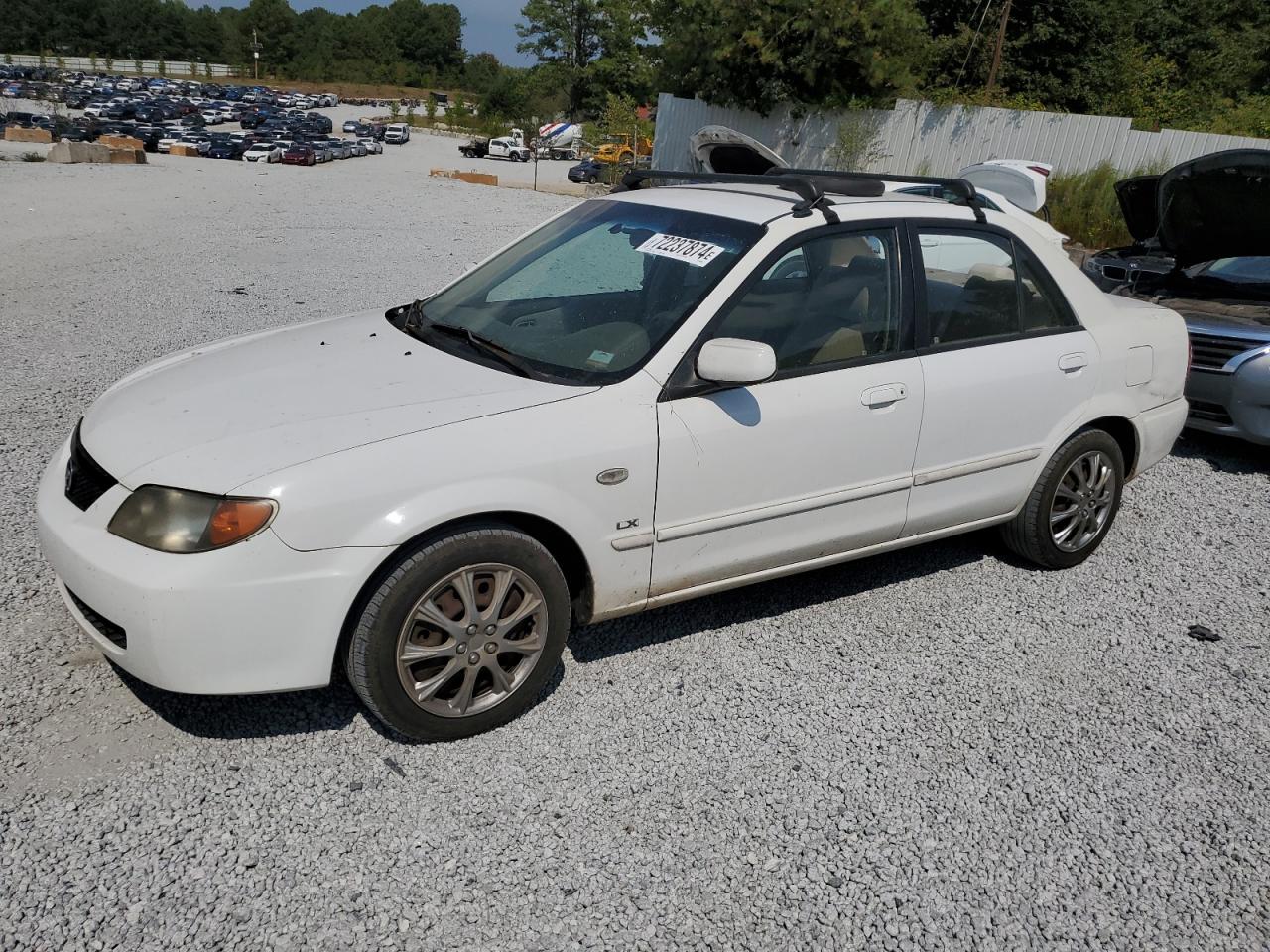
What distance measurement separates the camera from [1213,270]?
7402 millimetres

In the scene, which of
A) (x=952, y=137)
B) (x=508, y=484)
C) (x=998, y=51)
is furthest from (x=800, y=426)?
(x=998, y=51)

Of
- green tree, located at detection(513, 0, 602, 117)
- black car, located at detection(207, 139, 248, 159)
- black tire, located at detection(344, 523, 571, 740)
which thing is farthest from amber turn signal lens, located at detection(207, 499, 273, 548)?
green tree, located at detection(513, 0, 602, 117)

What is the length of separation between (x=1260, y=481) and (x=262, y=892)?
621 cm

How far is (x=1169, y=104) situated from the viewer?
25.9 metres

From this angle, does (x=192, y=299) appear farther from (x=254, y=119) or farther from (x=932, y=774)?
(x=254, y=119)

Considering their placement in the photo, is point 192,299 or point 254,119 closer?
point 192,299

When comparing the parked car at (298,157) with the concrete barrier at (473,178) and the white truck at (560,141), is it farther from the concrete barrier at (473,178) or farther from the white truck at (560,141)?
the white truck at (560,141)

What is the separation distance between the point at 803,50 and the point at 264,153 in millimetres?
27613

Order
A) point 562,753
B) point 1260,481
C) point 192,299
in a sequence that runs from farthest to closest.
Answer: point 192,299, point 1260,481, point 562,753

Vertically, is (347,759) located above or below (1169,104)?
below

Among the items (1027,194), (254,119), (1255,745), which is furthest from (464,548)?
(254,119)

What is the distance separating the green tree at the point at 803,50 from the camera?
79.3 feet

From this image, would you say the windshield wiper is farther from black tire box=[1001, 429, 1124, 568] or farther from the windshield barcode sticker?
black tire box=[1001, 429, 1124, 568]

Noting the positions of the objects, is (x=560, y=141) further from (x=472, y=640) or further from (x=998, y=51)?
(x=472, y=640)
